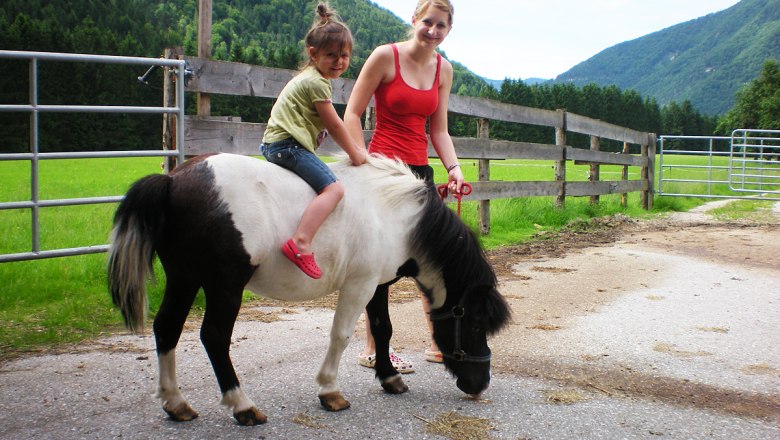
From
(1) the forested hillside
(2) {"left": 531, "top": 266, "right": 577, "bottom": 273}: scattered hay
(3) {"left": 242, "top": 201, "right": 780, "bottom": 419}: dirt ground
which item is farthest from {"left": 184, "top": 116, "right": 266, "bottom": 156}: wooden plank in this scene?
(2) {"left": 531, "top": 266, "right": 577, "bottom": 273}: scattered hay

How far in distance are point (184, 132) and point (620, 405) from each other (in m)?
3.55

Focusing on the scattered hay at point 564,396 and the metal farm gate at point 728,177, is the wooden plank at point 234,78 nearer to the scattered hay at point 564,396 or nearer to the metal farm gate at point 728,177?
the scattered hay at point 564,396

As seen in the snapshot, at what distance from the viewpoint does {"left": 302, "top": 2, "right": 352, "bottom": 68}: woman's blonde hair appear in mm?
2842

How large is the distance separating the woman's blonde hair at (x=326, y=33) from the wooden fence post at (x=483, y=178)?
18.7 ft

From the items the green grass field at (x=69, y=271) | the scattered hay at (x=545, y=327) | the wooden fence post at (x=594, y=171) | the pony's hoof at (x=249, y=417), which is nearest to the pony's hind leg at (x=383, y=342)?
the green grass field at (x=69, y=271)

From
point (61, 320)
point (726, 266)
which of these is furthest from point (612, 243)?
point (61, 320)

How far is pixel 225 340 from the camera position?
8.54ft

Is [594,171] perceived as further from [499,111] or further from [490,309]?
[490,309]

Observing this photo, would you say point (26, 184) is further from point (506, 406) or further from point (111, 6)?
point (111, 6)

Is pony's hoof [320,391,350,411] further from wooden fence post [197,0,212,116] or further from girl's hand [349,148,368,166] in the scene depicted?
wooden fence post [197,0,212,116]

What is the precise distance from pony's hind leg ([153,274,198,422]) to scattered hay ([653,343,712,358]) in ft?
8.87

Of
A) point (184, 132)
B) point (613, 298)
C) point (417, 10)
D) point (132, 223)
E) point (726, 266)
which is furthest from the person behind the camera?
point (726, 266)

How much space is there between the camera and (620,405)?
3039 millimetres

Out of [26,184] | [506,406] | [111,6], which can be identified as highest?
[111,6]
